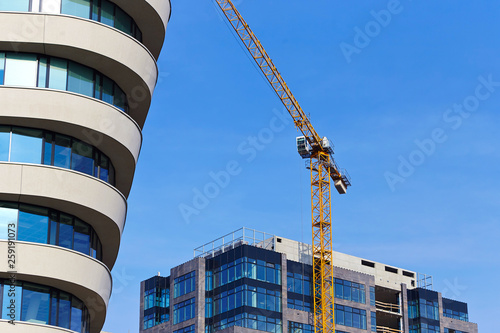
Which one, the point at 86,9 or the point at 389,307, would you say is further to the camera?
the point at 389,307

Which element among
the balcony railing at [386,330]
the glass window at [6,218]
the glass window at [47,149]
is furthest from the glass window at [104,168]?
the balcony railing at [386,330]

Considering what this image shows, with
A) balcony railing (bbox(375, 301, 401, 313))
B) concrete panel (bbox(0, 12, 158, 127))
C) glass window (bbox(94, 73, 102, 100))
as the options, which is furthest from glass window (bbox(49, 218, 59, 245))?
balcony railing (bbox(375, 301, 401, 313))

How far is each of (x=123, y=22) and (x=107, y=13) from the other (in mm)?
1298

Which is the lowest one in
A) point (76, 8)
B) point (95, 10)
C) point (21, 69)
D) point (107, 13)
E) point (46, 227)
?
point (46, 227)

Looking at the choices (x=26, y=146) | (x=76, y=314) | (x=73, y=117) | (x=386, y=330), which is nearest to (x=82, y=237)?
(x=76, y=314)

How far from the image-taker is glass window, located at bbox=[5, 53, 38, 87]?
4103 cm

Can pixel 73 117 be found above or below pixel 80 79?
below

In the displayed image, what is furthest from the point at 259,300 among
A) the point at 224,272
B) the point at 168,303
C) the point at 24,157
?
the point at 24,157

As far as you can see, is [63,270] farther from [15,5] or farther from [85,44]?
[15,5]

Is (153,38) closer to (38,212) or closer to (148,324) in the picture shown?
(38,212)

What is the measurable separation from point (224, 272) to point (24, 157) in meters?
68.3

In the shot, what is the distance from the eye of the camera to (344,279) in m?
116

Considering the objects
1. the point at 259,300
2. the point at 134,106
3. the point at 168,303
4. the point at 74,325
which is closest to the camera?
the point at 74,325

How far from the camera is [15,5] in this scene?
4212 cm
